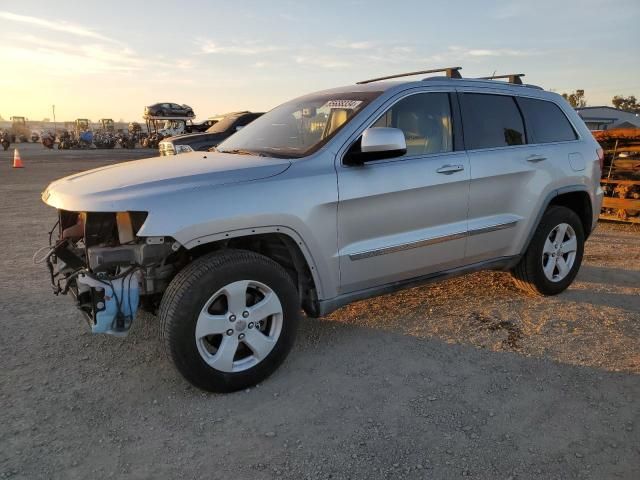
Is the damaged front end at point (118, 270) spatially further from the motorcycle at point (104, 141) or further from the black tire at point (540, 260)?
the motorcycle at point (104, 141)

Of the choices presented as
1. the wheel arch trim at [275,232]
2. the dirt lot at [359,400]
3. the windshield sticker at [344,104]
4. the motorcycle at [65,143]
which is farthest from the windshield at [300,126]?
the motorcycle at [65,143]

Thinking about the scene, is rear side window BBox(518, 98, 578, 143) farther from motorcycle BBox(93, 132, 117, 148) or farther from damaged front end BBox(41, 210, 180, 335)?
motorcycle BBox(93, 132, 117, 148)

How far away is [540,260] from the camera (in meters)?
4.47

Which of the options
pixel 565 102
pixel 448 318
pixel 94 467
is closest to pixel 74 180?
pixel 94 467

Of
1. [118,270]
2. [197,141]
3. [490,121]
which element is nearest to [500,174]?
[490,121]

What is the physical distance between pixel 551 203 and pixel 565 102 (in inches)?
39.9

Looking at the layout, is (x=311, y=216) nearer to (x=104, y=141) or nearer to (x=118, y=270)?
(x=118, y=270)

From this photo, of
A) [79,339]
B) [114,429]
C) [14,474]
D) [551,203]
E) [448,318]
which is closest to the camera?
[14,474]

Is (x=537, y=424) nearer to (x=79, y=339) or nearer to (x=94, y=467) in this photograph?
(x=94, y=467)

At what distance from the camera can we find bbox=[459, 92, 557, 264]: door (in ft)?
13.0

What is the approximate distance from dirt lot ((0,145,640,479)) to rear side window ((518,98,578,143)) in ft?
4.89

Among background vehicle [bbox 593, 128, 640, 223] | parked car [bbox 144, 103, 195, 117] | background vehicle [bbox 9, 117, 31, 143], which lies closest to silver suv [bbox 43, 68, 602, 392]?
background vehicle [bbox 593, 128, 640, 223]

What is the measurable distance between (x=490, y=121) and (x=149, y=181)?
8.95ft

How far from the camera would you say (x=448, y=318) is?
4160mm
